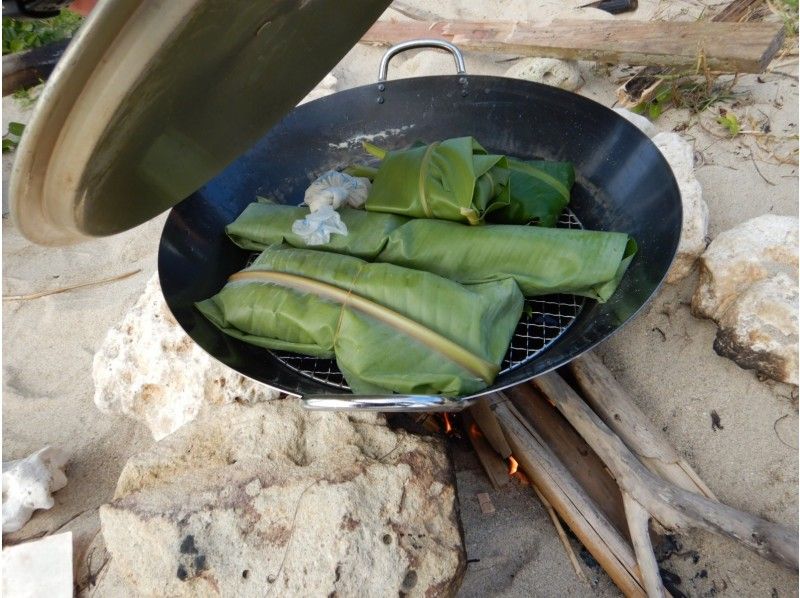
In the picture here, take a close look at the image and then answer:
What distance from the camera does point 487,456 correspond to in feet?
8.08

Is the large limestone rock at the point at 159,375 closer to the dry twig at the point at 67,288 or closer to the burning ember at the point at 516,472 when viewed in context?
the burning ember at the point at 516,472

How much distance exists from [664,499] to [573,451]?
0.44m

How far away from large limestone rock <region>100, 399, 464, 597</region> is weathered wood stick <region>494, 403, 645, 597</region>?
46cm

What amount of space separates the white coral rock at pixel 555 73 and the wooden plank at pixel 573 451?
2.63 meters

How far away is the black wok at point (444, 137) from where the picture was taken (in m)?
1.98

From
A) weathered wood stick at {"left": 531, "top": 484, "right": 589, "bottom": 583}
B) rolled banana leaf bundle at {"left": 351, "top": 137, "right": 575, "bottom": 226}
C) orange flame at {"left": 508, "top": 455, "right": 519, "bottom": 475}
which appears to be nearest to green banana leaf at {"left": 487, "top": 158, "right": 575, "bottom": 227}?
rolled banana leaf bundle at {"left": 351, "top": 137, "right": 575, "bottom": 226}

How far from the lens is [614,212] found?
2400 mm

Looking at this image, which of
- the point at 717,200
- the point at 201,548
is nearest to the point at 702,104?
the point at 717,200

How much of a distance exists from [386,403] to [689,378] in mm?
1654

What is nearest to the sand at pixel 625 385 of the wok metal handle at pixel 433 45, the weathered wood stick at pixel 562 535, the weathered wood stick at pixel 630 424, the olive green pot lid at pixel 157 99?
the weathered wood stick at pixel 562 535

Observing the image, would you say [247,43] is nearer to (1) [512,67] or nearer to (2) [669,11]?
(1) [512,67]

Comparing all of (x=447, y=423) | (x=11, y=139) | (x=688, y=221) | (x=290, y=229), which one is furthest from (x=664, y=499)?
(x=11, y=139)

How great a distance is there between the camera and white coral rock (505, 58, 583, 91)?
4.14m

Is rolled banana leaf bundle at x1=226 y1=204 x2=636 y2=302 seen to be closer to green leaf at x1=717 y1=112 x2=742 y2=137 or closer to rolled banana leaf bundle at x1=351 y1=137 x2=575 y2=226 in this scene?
rolled banana leaf bundle at x1=351 y1=137 x2=575 y2=226
